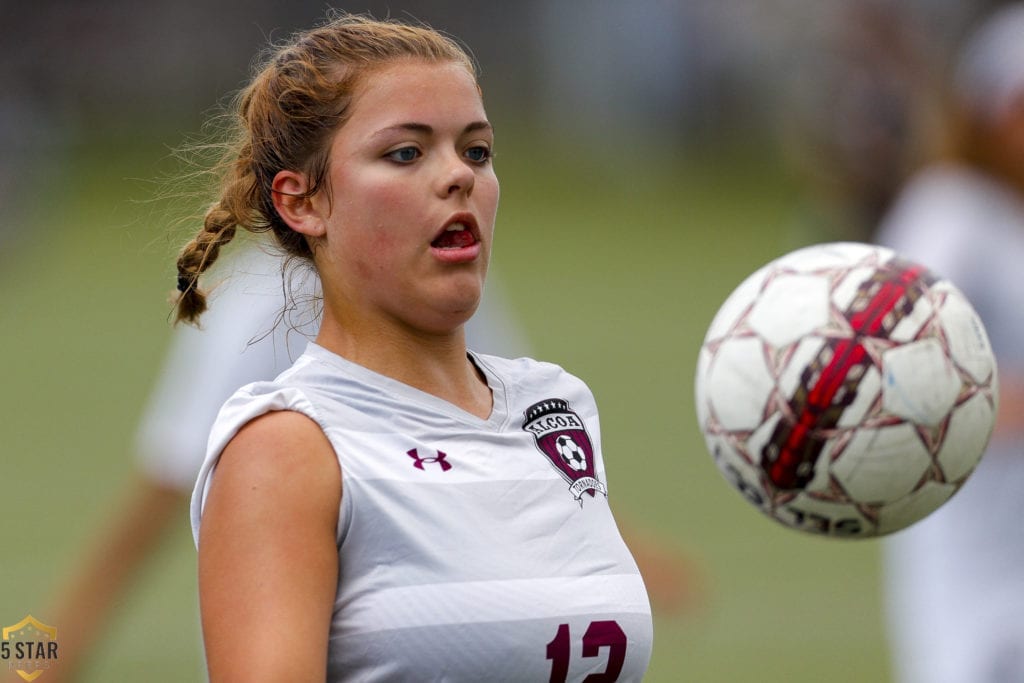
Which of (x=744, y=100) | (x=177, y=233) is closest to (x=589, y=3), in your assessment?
(x=744, y=100)

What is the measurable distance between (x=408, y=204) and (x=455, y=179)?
100mm

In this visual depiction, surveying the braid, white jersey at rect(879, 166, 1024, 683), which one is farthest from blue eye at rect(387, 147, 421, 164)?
white jersey at rect(879, 166, 1024, 683)

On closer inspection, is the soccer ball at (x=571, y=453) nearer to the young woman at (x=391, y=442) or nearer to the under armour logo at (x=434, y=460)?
the young woman at (x=391, y=442)

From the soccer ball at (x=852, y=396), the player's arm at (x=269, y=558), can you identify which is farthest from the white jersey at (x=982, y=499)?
the player's arm at (x=269, y=558)

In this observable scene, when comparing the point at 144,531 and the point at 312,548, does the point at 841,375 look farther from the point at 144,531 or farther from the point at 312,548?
the point at 144,531

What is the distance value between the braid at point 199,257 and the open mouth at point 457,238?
0.48 meters

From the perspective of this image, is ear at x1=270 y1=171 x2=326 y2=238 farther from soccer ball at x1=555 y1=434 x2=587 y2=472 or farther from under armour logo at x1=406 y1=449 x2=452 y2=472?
soccer ball at x1=555 y1=434 x2=587 y2=472

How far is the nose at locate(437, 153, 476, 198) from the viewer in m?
3.32

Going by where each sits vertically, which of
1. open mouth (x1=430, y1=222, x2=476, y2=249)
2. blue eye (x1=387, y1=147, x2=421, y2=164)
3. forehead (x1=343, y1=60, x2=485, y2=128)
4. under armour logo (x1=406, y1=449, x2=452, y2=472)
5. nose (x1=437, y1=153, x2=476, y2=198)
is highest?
forehead (x1=343, y1=60, x2=485, y2=128)

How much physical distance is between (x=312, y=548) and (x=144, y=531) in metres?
2.41

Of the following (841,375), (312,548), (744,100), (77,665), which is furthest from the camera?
(744,100)

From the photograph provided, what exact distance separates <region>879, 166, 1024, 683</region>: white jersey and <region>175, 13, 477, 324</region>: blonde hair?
2.63 meters

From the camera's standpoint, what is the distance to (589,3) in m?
26.5

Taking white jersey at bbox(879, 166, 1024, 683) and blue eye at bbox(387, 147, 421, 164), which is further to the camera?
white jersey at bbox(879, 166, 1024, 683)
